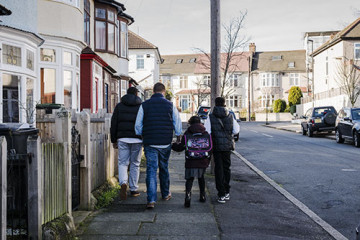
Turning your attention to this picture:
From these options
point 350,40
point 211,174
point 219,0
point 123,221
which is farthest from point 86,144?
point 350,40

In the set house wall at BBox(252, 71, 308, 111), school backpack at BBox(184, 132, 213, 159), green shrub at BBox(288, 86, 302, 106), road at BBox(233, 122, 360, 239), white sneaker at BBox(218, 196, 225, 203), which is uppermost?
house wall at BBox(252, 71, 308, 111)

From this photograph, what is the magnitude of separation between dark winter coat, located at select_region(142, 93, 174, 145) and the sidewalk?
3.52 ft

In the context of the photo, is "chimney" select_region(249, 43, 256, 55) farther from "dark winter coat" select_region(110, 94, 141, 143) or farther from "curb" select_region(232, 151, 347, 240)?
"dark winter coat" select_region(110, 94, 141, 143)

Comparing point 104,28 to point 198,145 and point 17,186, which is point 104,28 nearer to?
point 198,145

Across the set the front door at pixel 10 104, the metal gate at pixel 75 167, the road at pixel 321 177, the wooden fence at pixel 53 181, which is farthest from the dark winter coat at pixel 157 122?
the front door at pixel 10 104

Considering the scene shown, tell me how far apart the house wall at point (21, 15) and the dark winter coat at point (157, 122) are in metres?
5.77

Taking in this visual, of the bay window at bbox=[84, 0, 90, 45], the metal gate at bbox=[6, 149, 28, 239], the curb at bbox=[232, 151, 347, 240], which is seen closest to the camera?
the metal gate at bbox=[6, 149, 28, 239]

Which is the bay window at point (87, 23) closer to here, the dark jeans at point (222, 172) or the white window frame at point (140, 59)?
the dark jeans at point (222, 172)

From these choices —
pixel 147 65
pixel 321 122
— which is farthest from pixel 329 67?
pixel 321 122

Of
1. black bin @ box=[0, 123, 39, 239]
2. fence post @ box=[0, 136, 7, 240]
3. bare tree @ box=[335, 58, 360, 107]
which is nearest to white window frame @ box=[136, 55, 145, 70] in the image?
bare tree @ box=[335, 58, 360, 107]

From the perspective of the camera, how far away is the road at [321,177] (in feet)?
22.4

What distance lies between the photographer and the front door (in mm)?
11188

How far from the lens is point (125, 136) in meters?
7.37

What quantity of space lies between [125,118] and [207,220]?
2472 millimetres
